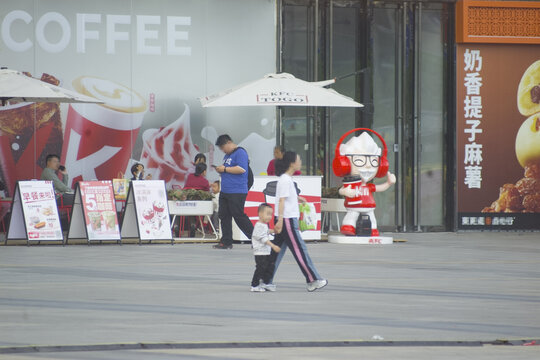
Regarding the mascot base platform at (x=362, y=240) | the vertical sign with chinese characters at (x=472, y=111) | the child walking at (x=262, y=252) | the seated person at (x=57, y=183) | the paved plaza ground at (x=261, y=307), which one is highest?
the vertical sign with chinese characters at (x=472, y=111)

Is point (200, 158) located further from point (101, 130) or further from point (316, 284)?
point (316, 284)

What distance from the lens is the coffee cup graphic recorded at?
23219mm

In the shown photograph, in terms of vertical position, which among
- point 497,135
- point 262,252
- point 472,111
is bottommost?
point 262,252

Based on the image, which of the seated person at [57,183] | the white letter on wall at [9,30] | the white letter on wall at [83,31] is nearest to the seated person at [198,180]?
the seated person at [57,183]

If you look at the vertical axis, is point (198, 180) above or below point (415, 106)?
below

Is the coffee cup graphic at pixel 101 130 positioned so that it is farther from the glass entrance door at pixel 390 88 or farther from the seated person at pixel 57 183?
the glass entrance door at pixel 390 88

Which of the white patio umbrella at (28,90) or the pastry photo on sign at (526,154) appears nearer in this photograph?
the white patio umbrella at (28,90)

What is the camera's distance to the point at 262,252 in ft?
39.3

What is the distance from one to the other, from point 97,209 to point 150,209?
93 centimetres

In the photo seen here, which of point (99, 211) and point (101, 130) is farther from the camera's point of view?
point (101, 130)

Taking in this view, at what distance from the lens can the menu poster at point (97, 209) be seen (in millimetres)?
19047

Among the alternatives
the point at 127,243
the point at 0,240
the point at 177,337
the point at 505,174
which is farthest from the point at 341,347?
the point at 505,174

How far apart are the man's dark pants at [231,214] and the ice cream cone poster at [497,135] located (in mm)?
7944

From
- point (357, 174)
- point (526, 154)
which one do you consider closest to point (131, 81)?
point (357, 174)
